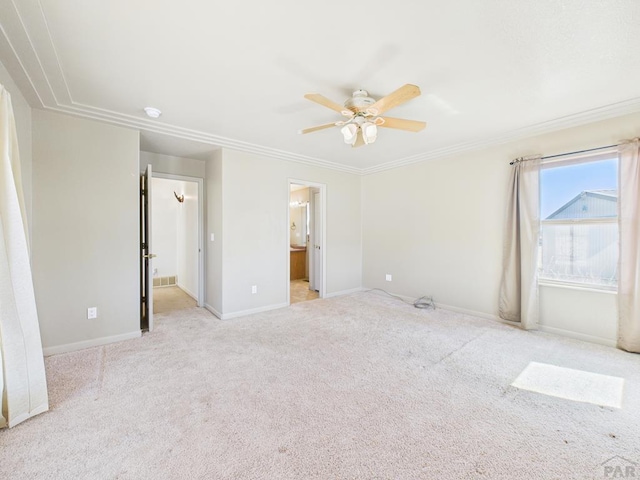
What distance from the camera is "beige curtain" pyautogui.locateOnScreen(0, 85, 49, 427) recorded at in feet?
5.47

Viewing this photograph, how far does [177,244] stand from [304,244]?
316 cm

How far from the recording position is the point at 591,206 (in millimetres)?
3020

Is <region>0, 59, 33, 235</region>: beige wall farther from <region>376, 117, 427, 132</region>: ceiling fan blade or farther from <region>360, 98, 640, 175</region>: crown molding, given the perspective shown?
<region>360, 98, 640, 175</region>: crown molding

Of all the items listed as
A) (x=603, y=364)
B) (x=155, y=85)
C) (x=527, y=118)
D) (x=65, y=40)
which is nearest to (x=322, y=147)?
(x=155, y=85)

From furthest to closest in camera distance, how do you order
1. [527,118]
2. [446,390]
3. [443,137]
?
1. [443,137]
2. [527,118]
3. [446,390]

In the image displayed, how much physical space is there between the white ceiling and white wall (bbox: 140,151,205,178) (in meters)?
0.96

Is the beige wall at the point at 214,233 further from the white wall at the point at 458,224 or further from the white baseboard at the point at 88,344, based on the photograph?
the white wall at the point at 458,224

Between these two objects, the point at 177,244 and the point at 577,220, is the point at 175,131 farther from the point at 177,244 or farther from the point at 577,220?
the point at 577,220

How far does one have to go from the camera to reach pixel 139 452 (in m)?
1.50

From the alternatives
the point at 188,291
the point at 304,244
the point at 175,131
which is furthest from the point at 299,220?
the point at 175,131

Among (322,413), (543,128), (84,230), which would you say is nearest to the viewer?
(322,413)

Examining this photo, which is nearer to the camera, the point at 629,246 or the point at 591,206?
the point at 629,246

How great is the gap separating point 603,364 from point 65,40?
5.02 metres

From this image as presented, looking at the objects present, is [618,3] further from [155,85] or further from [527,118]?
[155,85]
